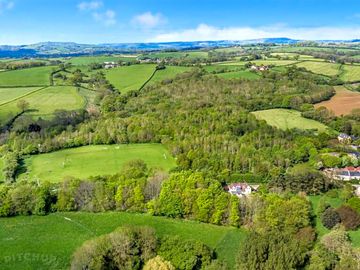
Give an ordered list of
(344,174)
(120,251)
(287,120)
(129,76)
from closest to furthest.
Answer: (120,251) → (344,174) → (287,120) → (129,76)

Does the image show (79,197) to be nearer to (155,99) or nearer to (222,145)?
(222,145)

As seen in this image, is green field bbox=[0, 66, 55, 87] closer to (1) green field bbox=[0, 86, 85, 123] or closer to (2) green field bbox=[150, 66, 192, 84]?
(1) green field bbox=[0, 86, 85, 123]

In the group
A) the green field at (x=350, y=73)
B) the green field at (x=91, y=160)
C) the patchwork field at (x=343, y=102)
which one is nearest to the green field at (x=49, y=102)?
the green field at (x=91, y=160)

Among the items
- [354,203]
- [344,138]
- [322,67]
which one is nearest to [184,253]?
[354,203]

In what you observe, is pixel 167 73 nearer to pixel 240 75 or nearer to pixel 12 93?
pixel 240 75

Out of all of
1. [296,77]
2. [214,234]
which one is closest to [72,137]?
[214,234]
